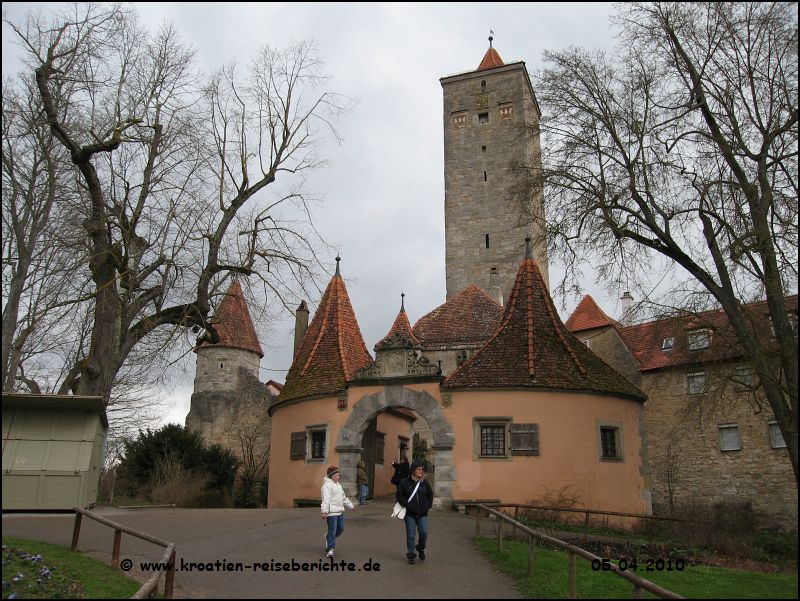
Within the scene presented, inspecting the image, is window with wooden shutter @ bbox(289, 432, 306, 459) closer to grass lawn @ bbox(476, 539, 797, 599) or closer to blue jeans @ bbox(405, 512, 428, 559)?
grass lawn @ bbox(476, 539, 797, 599)

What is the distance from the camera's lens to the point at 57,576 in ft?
27.7

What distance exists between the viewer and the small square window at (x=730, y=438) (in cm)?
2809

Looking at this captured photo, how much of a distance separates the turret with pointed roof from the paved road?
4069 mm

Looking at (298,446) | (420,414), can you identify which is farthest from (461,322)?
(420,414)

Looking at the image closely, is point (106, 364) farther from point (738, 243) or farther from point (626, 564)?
point (738, 243)

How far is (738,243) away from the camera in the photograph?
14.1 metres

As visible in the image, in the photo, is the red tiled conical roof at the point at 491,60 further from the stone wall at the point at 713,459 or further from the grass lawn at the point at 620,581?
the grass lawn at the point at 620,581

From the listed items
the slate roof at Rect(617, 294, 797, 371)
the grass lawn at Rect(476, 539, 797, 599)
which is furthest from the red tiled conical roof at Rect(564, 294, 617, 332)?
the grass lawn at Rect(476, 539, 797, 599)

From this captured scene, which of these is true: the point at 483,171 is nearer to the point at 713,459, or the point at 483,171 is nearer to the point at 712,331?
the point at 713,459

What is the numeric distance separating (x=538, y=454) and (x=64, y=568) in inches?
432

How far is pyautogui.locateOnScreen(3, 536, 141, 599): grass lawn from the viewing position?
7742 mm

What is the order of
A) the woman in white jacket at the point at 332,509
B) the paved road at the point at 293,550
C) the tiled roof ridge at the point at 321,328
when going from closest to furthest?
the paved road at the point at 293,550, the woman in white jacket at the point at 332,509, the tiled roof ridge at the point at 321,328

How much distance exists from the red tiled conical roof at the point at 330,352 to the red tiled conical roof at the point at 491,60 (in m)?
24.8

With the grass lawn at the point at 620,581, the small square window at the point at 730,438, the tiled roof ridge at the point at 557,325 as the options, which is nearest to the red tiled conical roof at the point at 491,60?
the small square window at the point at 730,438
